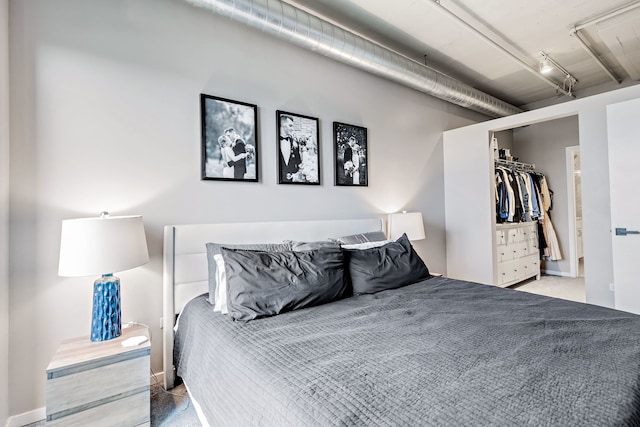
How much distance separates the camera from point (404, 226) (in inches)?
125

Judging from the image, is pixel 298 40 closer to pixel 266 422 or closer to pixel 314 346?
pixel 314 346

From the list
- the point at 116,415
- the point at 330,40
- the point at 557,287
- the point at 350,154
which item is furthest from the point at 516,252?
the point at 116,415

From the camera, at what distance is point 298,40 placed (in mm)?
2404

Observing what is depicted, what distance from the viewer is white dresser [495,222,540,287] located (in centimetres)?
399

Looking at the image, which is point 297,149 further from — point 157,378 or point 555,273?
point 555,273

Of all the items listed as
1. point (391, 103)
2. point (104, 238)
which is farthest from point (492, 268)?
point (104, 238)

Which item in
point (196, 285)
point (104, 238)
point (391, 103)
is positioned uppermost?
point (391, 103)

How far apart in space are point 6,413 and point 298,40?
117 inches

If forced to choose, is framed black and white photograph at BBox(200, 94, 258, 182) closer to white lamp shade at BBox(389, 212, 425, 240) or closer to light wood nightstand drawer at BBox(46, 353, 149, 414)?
light wood nightstand drawer at BBox(46, 353, 149, 414)

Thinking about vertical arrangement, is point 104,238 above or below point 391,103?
below

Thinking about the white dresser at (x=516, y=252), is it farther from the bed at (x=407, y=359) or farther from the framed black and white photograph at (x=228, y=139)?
the framed black and white photograph at (x=228, y=139)

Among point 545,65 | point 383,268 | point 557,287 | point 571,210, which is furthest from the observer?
point 571,210

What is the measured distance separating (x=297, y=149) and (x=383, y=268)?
1.28 m

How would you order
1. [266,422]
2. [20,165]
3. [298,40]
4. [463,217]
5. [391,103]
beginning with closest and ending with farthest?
[266,422] < [20,165] < [298,40] < [391,103] < [463,217]
